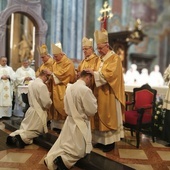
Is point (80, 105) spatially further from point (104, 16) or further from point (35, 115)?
point (104, 16)

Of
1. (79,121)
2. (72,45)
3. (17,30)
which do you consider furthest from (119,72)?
(17,30)

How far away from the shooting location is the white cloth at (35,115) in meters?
4.54

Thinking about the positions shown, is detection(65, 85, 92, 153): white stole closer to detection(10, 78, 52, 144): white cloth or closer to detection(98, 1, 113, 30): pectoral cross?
detection(10, 78, 52, 144): white cloth

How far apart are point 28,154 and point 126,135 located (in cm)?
225

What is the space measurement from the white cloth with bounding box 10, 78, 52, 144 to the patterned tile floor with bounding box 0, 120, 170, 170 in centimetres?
24

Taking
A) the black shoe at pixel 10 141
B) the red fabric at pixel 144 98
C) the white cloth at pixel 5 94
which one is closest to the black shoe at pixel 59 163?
the black shoe at pixel 10 141

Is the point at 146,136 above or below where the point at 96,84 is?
below

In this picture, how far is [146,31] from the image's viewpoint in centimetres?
1734

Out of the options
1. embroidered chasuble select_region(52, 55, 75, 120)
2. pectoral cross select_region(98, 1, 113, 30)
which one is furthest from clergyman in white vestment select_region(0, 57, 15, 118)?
pectoral cross select_region(98, 1, 113, 30)

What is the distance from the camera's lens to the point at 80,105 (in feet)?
11.5

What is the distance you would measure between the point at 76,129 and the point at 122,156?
1097 mm

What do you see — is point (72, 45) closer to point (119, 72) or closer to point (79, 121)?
point (119, 72)

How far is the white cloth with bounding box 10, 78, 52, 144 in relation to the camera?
14.9ft

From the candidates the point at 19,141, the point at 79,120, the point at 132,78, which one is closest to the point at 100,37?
the point at 79,120
